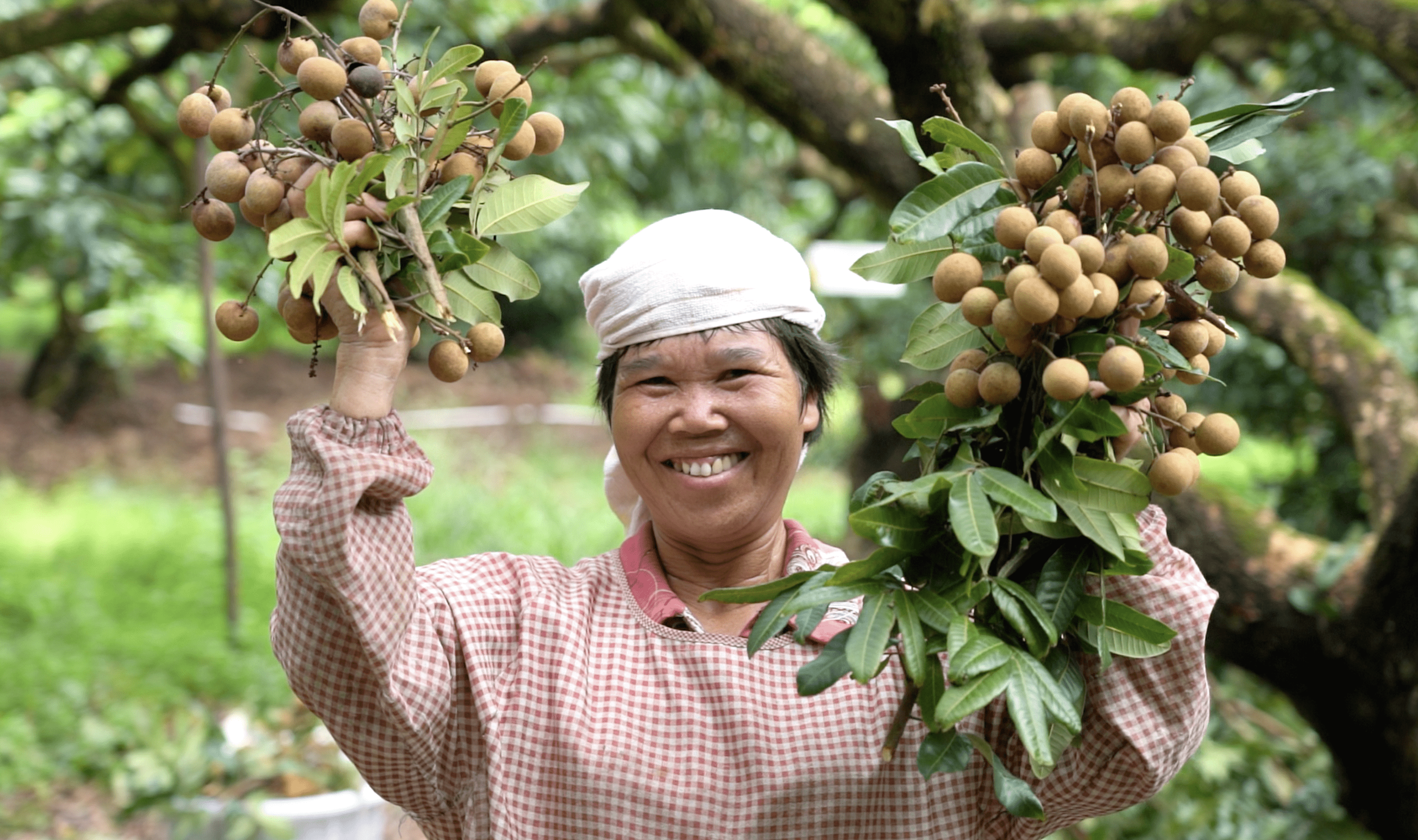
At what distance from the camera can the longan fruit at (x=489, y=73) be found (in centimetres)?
124

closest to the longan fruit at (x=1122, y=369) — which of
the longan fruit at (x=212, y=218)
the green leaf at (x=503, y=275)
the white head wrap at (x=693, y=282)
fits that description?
the white head wrap at (x=693, y=282)

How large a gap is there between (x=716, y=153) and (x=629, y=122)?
2.77ft

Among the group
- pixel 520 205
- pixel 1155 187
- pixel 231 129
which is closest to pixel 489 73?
pixel 520 205

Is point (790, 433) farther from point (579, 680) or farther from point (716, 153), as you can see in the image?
point (716, 153)

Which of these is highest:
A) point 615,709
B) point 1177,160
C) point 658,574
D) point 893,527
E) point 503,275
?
point 1177,160

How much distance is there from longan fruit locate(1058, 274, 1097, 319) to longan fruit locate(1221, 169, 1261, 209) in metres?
0.20

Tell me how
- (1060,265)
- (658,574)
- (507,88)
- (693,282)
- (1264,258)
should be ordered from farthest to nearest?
(658,574)
(693,282)
(507,88)
(1264,258)
(1060,265)

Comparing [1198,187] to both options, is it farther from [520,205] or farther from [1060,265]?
[520,205]

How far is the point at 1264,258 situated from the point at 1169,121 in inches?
6.3

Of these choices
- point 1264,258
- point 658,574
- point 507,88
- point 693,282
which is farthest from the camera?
point 658,574

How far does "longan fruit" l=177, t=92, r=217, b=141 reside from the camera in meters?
1.19

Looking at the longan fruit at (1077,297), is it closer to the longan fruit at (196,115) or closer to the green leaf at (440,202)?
the green leaf at (440,202)

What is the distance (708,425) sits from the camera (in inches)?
51.6

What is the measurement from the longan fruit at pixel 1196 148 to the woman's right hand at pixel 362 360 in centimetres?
73
